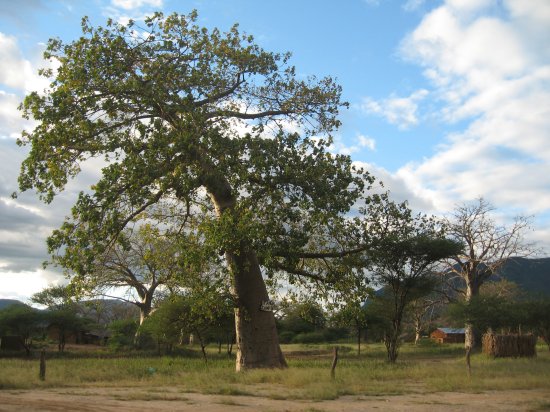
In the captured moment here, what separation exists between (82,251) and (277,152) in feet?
18.0

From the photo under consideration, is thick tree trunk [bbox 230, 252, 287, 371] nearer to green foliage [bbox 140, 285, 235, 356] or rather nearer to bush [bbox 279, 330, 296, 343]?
green foliage [bbox 140, 285, 235, 356]

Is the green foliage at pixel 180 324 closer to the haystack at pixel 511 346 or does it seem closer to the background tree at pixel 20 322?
the background tree at pixel 20 322

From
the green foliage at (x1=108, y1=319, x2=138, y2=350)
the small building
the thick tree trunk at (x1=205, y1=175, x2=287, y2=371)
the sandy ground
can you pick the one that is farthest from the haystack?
the small building

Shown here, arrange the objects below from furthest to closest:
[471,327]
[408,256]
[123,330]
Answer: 1. [123,330]
2. [471,327]
3. [408,256]

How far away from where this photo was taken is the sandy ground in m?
8.98

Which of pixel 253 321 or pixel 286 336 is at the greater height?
pixel 253 321

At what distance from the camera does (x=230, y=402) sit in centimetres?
989

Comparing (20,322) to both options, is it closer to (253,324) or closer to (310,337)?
(253,324)

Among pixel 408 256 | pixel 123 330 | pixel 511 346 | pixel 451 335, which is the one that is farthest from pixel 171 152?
pixel 451 335

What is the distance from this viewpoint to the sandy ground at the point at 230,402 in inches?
354

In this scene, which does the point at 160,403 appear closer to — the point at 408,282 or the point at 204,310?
the point at 204,310

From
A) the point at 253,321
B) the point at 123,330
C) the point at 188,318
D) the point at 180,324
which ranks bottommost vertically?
the point at 123,330

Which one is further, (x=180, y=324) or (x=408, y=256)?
(x=180, y=324)

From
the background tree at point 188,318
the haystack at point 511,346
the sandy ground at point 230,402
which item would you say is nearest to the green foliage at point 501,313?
the haystack at point 511,346
